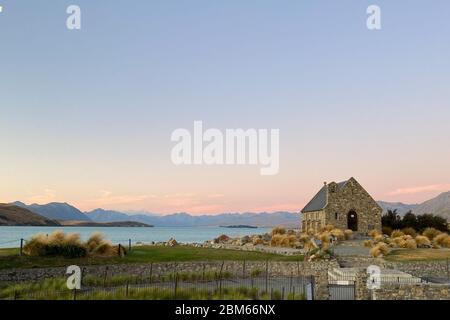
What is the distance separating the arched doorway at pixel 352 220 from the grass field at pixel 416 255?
54.1ft

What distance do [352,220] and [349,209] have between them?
2100 millimetres

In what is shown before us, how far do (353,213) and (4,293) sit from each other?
43521 mm

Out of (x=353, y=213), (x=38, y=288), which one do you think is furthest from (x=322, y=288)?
(x=353, y=213)

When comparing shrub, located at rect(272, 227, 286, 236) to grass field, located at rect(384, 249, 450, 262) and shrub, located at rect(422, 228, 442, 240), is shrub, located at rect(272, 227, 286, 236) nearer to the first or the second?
shrub, located at rect(422, 228, 442, 240)

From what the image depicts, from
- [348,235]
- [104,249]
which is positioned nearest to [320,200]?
[348,235]

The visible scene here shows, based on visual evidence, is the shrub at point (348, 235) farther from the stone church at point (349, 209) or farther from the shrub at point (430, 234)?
the shrub at point (430, 234)

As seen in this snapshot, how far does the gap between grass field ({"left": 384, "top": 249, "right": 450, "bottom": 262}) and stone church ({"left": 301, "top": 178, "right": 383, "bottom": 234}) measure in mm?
15601

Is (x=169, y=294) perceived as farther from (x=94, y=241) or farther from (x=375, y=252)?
(x=375, y=252)

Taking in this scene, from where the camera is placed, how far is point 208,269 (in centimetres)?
3241

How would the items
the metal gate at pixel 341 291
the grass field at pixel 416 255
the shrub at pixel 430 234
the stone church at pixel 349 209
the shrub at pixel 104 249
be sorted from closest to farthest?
1. the metal gate at pixel 341 291
2. the shrub at pixel 104 249
3. the grass field at pixel 416 255
4. the shrub at pixel 430 234
5. the stone church at pixel 349 209

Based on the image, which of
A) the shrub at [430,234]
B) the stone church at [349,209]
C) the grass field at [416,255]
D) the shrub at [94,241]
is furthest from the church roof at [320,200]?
the shrub at [94,241]

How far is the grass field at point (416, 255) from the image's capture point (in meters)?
35.8

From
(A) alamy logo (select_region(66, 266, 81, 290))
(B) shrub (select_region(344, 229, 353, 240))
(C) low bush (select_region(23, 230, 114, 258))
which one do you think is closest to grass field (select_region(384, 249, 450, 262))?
(B) shrub (select_region(344, 229, 353, 240))

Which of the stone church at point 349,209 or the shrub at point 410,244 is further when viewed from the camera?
the stone church at point 349,209
